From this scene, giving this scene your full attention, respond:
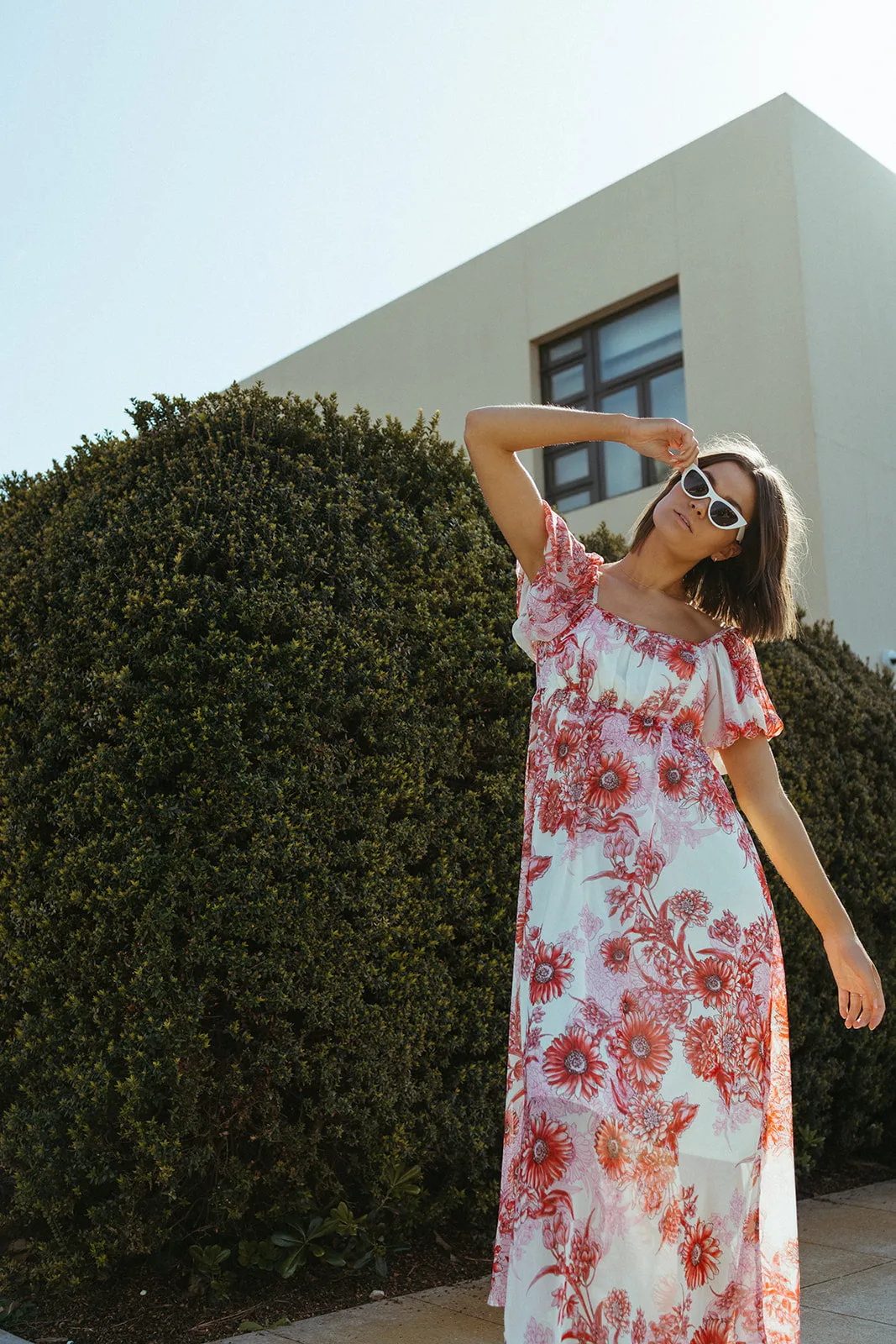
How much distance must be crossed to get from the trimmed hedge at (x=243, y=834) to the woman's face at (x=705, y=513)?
124 centimetres

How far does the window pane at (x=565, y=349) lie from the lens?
38.0 feet

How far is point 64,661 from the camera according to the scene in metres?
3.54

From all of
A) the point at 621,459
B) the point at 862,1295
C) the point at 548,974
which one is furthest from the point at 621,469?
the point at 548,974

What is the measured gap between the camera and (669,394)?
10766 mm

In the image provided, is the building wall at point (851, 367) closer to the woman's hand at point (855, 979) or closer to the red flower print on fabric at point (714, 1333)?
the woman's hand at point (855, 979)

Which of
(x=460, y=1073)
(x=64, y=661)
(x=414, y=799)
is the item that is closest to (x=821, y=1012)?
(x=460, y=1073)

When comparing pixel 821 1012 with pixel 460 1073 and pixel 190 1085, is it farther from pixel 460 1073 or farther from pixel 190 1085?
pixel 190 1085

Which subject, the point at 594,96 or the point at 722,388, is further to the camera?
the point at 722,388

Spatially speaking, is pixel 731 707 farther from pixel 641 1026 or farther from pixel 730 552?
pixel 641 1026

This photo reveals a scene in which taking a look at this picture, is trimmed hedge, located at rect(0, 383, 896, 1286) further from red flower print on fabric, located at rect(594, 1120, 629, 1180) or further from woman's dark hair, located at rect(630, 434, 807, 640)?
red flower print on fabric, located at rect(594, 1120, 629, 1180)

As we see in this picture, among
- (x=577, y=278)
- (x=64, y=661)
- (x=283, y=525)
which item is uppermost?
(x=577, y=278)

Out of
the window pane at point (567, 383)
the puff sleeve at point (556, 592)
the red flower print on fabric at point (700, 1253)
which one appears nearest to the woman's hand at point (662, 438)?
the puff sleeve at point (556, 592)

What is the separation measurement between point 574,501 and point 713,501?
8.82 metres

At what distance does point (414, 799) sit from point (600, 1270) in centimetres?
171
